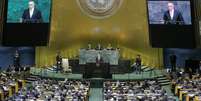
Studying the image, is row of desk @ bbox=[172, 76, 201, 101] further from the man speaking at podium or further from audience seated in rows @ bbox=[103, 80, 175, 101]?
the man speaking at podium

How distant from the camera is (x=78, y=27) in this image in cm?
3844

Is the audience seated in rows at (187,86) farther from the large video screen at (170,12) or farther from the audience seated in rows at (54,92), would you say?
the audience seated in rows at (54,92)

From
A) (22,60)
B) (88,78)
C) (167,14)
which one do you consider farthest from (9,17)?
(167,14)

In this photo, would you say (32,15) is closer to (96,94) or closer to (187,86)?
(96,94)

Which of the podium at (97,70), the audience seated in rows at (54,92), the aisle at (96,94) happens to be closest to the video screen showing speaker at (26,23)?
the podium at (97,70)

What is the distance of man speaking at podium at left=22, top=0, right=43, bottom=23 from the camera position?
114 ft

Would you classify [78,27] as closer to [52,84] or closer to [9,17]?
[9,17]

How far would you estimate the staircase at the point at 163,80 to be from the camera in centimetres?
3198

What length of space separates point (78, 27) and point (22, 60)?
5283mm

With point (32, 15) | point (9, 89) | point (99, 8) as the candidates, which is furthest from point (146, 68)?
point (9, 89)

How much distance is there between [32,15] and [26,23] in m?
0.77

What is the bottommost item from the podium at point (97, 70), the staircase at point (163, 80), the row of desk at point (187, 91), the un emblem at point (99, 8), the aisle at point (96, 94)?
the aisle at point (96, 94)

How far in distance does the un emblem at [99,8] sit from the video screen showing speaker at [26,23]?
3.75 meters

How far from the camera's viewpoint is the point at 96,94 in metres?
28.8
